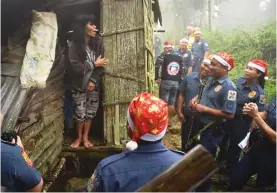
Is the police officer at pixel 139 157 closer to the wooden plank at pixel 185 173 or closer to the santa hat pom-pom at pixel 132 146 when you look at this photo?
the santa hat pom-pom at pixel 132 146

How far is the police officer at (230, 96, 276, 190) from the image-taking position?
333cm

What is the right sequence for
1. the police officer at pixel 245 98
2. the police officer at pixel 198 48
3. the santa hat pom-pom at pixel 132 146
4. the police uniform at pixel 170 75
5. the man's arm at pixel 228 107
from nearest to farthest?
the santa hat pom-pom at pixel 132 146, the man's arm at pixel 228 107, the police officer at pixel 245 98, the police uniform at pixel 170 75, the police officer at pixel 198 48

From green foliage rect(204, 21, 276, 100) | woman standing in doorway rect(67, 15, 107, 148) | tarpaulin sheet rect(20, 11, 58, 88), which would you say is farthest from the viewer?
green foliage rect(204, 21, 276, 100)

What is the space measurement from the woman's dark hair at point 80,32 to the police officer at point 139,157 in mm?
3086

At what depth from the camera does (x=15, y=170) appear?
2.24 m

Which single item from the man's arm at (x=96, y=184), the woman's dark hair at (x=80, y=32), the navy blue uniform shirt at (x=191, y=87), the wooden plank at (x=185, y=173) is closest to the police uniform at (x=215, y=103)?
the navy blue uniform shirt at (x=191, y=87)

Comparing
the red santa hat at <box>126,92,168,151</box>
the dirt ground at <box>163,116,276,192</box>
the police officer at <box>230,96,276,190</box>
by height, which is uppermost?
the red santa hat at <box>126,92,168,151</box>

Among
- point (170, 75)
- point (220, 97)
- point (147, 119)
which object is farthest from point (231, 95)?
point (170, 75)

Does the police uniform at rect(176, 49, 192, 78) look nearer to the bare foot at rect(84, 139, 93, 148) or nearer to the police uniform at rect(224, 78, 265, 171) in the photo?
the police uniform at rect(224, 78, 265, 171)

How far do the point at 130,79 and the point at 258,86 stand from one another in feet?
7.29

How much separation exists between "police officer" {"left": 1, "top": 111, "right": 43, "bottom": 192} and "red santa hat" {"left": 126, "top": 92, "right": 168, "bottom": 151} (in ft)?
3.28

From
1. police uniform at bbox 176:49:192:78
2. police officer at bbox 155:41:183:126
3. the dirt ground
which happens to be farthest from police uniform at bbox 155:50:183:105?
police uniform at bbox 176:49:192:78

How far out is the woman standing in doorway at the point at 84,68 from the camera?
482 centimetres

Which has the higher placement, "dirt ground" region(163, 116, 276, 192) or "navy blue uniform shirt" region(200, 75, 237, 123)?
"navy blue uniform shirt" region(200, 75, 237, 123)
